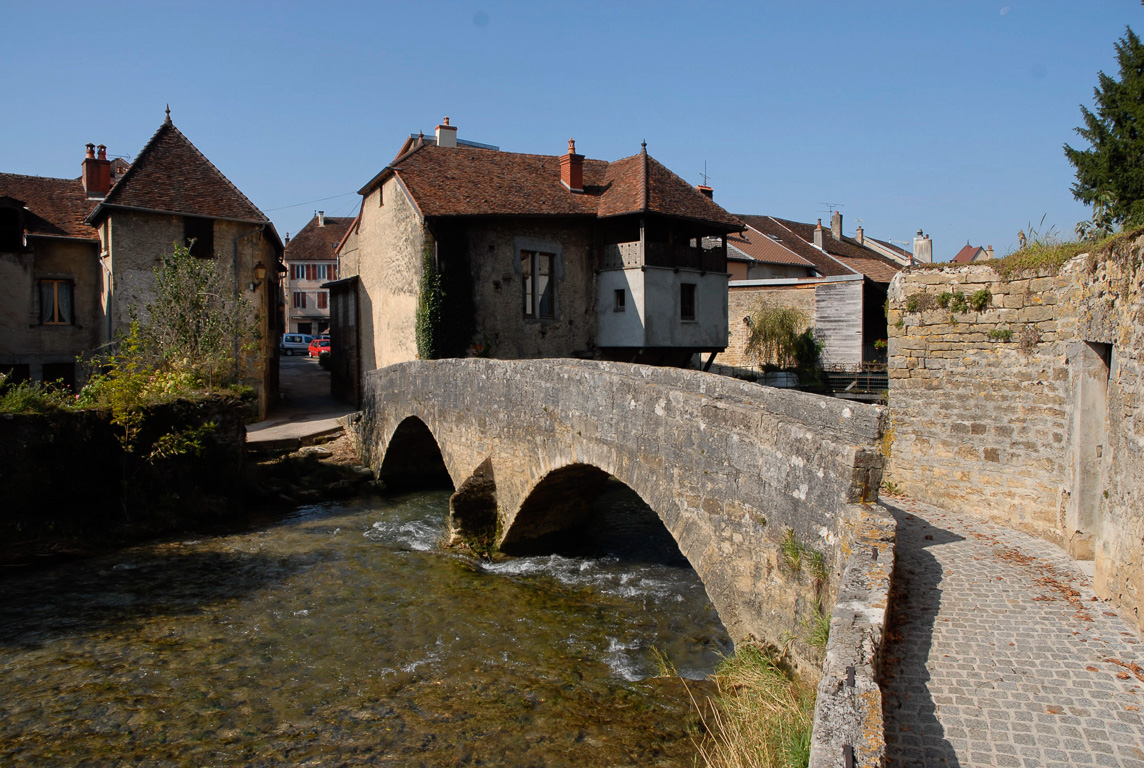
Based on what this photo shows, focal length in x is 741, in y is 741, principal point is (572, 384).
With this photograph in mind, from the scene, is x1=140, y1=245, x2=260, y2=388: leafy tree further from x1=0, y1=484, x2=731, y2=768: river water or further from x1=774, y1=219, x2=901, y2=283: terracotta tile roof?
x1=774, y1=219, x2=901, y2=283: terracotta tile roof

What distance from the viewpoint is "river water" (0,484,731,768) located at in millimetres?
6066

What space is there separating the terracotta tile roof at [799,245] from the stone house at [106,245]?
990 inches

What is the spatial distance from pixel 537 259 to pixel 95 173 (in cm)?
1245

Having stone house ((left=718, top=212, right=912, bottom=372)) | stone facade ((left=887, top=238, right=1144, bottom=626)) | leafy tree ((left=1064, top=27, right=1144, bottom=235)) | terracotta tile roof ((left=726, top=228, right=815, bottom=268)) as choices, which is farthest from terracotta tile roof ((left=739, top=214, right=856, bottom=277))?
stone facade ((left=887, top=238, right=1144, bottom=626))

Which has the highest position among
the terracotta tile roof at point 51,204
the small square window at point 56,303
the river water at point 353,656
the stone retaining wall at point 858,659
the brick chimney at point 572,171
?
the brick chimney at point 572,171

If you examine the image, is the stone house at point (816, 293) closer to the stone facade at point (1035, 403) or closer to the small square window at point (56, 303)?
the stone facade at point (1035, 403)

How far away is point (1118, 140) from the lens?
20.0m

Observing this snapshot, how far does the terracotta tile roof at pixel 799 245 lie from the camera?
1387 inches

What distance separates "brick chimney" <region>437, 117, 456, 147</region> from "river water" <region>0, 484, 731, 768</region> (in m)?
16.3

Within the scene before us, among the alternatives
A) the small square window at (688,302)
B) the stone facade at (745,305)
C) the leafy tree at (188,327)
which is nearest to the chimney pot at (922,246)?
the stone facade at (745,305)

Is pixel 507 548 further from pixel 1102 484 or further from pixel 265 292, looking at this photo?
pixel 265 292

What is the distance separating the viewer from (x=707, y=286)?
22.2 metres

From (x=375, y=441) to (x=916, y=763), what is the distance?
14.4 metres

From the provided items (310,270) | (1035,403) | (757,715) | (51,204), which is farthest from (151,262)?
(310,270)
